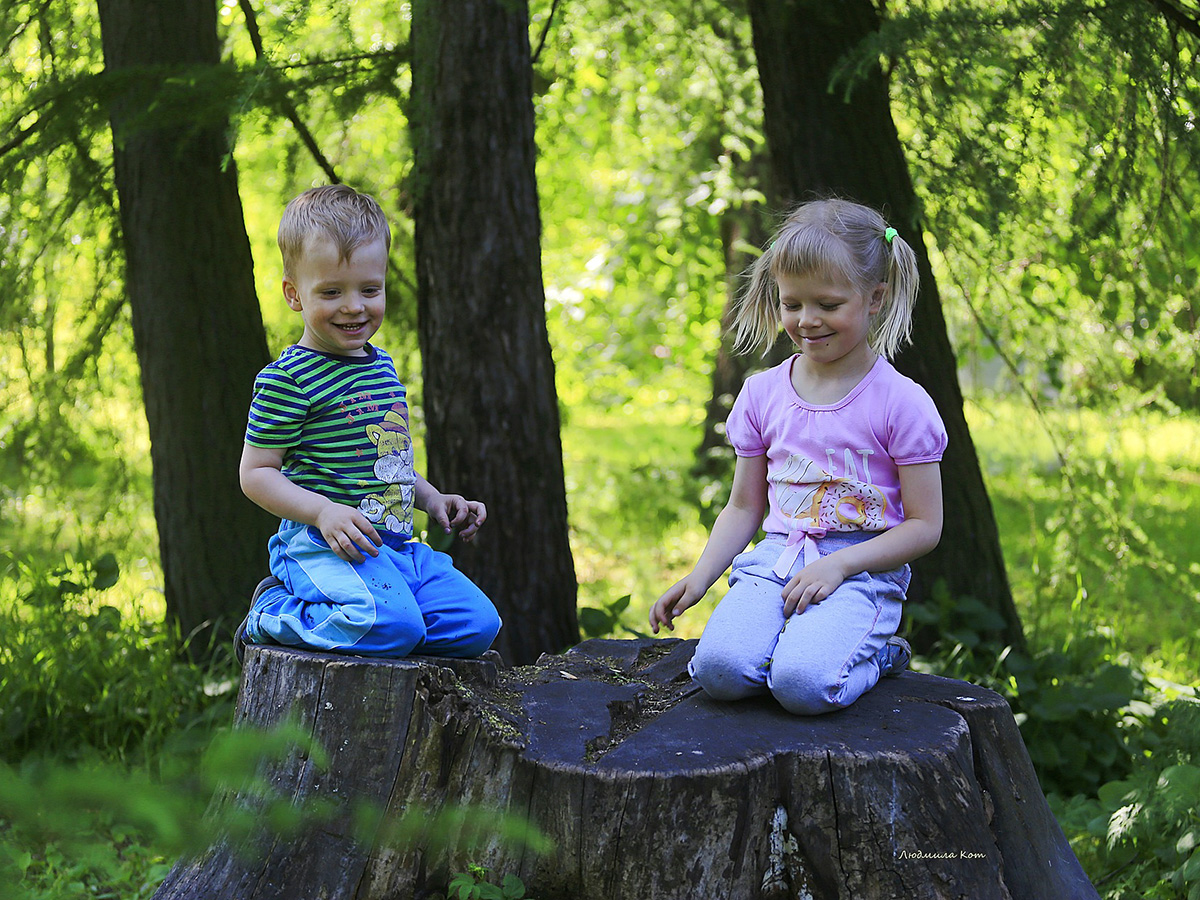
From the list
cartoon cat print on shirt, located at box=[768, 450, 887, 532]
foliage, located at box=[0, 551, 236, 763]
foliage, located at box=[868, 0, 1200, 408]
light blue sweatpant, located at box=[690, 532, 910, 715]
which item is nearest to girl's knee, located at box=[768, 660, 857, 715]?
light blue sweatpant, located at box=[690, 532, 910, 715]

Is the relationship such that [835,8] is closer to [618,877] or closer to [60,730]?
[618,877]

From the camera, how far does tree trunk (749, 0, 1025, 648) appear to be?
4.04 meters

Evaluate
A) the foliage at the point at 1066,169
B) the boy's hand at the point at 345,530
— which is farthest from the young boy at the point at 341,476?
the foliage at the point at 1066,169

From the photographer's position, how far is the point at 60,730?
3832 millimetres

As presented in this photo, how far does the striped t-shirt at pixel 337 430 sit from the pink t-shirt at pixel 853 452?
94 cm

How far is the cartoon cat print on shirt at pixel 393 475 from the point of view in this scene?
2.56 m

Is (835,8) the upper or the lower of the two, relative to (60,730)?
upper

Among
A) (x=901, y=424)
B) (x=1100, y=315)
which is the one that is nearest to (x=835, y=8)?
(x=1100, y=315)

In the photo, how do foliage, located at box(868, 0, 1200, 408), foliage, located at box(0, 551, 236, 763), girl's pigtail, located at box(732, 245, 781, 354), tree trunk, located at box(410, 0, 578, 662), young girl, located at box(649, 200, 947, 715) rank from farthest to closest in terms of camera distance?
tree trunk, located at box(410, 0, 578, 662)
foliage, located at box(0, 551, 236, 763)
foliage, located at box(868, 0, 1200, 408)
girl's pigtail, located at box(732, 245, 781, 354)
young girl, located at box(649, 200, 947, 715)

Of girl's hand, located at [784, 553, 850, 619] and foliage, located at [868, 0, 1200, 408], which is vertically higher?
foliage, located at [868, 0, 1200, 408]

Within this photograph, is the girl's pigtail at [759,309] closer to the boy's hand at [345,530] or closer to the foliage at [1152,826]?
the boy's hand at [345,530]

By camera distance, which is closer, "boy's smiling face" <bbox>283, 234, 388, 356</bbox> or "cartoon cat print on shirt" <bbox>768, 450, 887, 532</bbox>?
"boy's smiling face" <bbox>283, 234, 388, 356</bbox>

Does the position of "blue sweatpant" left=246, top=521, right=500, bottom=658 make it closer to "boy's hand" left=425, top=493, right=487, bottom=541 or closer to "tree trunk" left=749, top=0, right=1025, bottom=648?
"boy's hand" left=425, top=493, right=487, bottom=541

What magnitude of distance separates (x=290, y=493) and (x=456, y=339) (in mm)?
1729
